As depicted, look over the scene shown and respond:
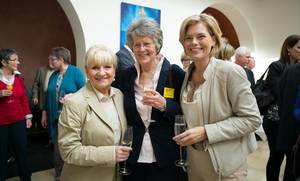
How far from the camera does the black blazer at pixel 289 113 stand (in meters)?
2.24

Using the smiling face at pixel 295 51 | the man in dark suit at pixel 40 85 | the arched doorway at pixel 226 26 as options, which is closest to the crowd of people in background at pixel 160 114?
the smiling face at pixel 295 51

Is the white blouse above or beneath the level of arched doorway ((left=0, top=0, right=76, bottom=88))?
beneath

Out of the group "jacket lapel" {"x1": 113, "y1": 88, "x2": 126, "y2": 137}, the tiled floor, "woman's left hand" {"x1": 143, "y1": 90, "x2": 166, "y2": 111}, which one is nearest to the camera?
"woman's left hand" {"x1": 143, "y1": 90, "x2": 166, "y2": 111}

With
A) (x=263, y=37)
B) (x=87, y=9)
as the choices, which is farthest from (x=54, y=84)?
(x=263, y=37)

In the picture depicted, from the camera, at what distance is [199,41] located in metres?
1.46

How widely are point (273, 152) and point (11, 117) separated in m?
2.93

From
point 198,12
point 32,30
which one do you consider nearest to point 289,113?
point 198,12

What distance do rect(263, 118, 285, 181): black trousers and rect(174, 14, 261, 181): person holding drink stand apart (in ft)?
5.26

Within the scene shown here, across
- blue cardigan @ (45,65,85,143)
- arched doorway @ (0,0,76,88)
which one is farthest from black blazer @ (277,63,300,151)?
arched doorway @ (0,0,76,88)

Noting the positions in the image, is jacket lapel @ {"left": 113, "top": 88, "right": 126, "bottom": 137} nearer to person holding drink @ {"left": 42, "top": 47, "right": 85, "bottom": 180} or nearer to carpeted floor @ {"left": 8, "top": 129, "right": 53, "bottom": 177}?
person holding drink @ {"left": 42, "top": 47, "right": 85, "bottom": 180}

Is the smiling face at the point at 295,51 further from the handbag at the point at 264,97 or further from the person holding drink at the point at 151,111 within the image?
the person holding drink at the point at 151,111

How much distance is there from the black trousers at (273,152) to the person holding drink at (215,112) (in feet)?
5.26

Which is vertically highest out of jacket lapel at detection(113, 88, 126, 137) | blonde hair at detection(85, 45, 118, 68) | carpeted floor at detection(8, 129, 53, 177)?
blonde hair at detection(85, 45, 118, 68)

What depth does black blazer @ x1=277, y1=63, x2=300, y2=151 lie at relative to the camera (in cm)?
224
